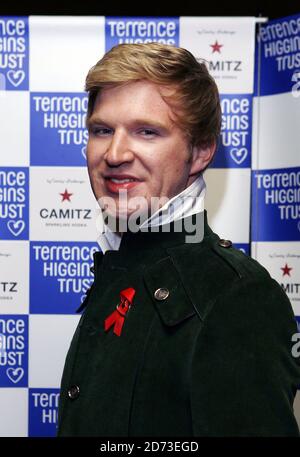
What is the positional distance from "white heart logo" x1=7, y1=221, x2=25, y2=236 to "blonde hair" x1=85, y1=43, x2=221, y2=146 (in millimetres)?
814

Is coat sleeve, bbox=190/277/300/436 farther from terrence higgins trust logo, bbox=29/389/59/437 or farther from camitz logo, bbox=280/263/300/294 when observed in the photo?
terrence higgins trust logo, bbox=29/389/59/437

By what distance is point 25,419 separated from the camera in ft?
6.41

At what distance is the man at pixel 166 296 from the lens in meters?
0.99

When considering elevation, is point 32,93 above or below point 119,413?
above

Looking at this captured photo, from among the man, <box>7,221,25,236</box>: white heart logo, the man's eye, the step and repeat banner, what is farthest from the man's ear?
<box>7,221,25,236</box>: white heart logo

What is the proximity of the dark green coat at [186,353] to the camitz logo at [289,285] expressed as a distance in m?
0.79

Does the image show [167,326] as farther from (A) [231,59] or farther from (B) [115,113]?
(A) [231,59]

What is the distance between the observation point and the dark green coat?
3.21 ft

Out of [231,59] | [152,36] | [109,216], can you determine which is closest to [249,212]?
[231,59]

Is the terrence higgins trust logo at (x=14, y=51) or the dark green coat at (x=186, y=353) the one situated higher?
the terrence higgins trust logo at (x=14, y=51)

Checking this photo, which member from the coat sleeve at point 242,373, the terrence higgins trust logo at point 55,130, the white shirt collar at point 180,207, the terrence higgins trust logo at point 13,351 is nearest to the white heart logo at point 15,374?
the terrence higgins trust logo at point 13,351

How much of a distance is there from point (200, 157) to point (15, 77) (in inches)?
37.5

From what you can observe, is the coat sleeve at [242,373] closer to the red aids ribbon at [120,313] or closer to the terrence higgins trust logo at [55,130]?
the red aids ribbon at [120,313]

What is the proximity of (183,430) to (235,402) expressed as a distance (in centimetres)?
11
